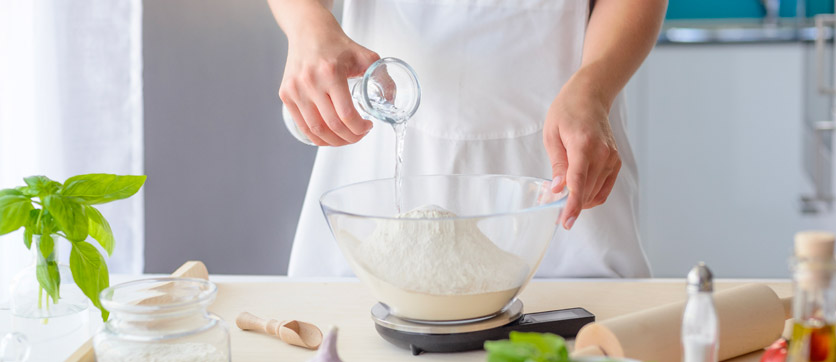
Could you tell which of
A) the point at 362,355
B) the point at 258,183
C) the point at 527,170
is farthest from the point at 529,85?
the point at 258,183

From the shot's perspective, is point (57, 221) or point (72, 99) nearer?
point (57, 221)

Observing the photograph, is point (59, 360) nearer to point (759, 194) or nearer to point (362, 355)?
point (362, 355)

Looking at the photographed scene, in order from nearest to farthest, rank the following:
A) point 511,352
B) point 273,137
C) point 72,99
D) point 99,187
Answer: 1. point 511,352
2. point 99,187
3. point 72,99
4. point 273,137

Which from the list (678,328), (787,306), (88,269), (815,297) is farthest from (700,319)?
(88,269)

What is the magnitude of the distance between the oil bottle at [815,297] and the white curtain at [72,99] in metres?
1.65

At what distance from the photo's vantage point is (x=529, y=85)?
4.25ft

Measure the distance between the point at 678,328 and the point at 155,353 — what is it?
1.47 ft

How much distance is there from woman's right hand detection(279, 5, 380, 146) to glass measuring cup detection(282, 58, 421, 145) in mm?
18

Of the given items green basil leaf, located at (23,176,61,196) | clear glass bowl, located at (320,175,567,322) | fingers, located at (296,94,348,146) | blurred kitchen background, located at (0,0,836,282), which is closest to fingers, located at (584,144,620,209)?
clear glass bowl, located at (320,175,567,322)

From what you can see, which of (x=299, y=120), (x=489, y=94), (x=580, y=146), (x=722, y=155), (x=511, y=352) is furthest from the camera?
(x=722, y=155)

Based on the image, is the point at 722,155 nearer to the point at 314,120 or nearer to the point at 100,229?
the point at 314,120

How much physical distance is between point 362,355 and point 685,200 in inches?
114

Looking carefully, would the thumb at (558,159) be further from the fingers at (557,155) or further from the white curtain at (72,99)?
the white curtain at (72,99)

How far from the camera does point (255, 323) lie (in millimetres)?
893
